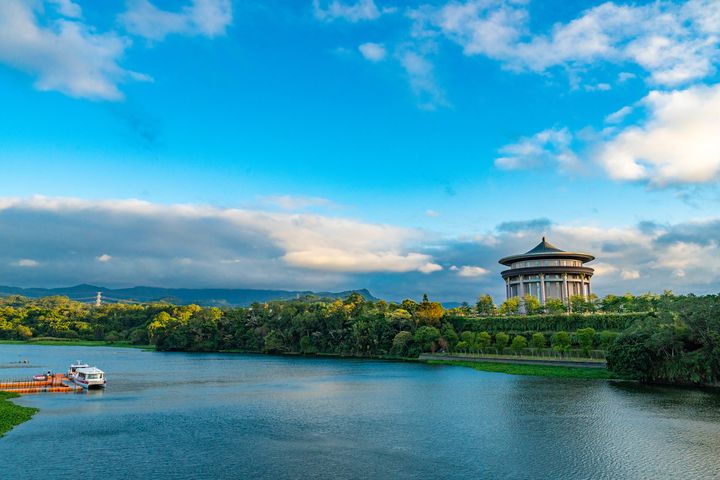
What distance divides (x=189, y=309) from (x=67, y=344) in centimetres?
3382

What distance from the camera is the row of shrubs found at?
236 ft

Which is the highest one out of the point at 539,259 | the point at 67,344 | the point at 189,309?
the point at 539,259

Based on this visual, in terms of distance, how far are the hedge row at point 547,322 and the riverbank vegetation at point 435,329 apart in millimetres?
163

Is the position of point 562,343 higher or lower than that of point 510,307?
lower

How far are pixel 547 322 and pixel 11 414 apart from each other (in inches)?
2905

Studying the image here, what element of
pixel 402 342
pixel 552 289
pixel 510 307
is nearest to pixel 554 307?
pixel 510 307

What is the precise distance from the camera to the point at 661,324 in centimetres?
5462

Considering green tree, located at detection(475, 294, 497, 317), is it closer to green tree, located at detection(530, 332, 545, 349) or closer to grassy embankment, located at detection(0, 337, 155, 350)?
green tree, located at detection(530, 332, 545, 349)

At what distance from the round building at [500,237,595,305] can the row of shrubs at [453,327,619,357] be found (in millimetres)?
30608

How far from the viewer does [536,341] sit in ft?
260

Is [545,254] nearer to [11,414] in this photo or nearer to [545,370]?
[545,370]

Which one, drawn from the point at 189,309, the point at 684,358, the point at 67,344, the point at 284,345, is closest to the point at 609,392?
the point at 684,358

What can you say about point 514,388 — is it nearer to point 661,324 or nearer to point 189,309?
point 661,324

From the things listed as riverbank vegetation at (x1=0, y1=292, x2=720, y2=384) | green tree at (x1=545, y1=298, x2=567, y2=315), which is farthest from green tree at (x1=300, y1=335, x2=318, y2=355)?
green tree at (x1=545, y1=298, x2=567, y2=315)
